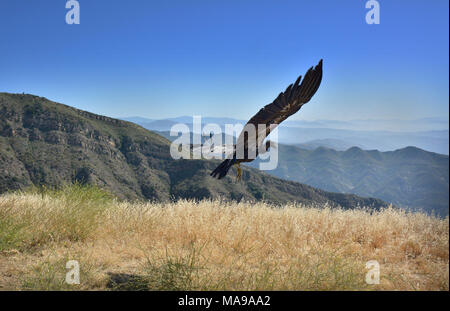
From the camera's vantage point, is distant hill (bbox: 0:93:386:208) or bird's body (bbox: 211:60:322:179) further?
distant hill (bbox: 0:93:386:208)

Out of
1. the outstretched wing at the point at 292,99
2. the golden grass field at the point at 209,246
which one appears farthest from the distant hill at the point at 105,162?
the outstretched wing at the point at 292,99

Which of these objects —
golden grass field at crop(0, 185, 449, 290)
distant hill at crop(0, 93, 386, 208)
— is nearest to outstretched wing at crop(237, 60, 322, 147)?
golden grass field at crop(0, 185, 449, 290)

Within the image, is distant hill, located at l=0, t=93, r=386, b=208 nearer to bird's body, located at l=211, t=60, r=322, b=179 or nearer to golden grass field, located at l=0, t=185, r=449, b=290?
golden grass field, located at l=0, t=185, r=449, b=290

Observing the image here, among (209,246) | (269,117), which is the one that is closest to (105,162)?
(209,246)

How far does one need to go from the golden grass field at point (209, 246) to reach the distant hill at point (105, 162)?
49100 millimetres

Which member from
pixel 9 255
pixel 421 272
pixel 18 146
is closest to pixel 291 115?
pixel 421 272

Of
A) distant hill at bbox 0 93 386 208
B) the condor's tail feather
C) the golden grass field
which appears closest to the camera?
the golden grass field

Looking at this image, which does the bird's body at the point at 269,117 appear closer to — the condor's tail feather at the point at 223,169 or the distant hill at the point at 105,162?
the condor's tail feather at the point at 223,169

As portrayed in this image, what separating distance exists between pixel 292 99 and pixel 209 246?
299 cm

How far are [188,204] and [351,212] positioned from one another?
4388mm

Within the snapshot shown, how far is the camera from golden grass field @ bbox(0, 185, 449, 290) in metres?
3.94

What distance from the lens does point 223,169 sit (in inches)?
184

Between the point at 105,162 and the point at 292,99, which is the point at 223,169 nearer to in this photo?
the point at 292,99
